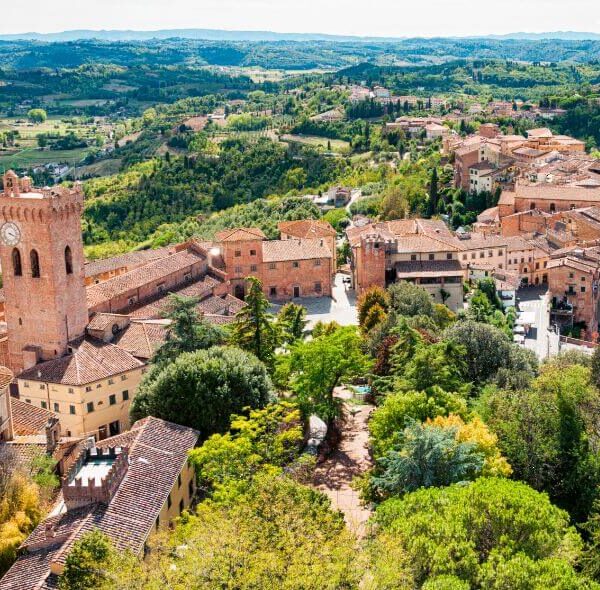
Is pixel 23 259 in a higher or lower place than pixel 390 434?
higher

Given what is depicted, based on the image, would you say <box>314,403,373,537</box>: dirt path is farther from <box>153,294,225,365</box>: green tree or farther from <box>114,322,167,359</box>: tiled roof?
<box>114,322,167,359</box>: tiled roof

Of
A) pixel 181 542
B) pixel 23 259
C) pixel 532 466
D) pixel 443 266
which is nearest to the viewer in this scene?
pixel 181 542

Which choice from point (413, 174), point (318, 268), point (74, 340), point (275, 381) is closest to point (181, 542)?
point (275, 381)

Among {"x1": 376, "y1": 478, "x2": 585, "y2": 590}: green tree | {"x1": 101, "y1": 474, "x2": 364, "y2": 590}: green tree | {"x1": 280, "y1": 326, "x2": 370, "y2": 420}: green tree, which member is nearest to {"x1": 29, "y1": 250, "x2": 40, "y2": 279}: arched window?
{"x1": 280, "y1": 326, "x2": 370, "y2": 420}: green tree

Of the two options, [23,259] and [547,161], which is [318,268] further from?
[547,161]

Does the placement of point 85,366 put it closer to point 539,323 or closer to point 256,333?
point 256,333

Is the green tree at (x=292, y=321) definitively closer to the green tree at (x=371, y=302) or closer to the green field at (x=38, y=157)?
the green tree at (x=371, y=302)
